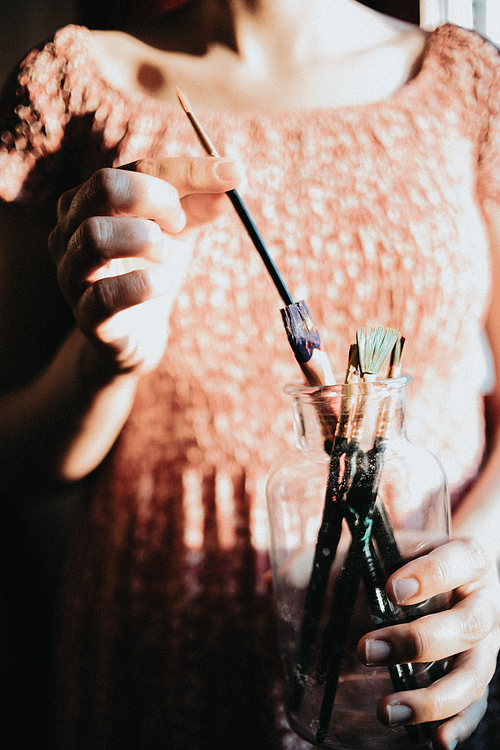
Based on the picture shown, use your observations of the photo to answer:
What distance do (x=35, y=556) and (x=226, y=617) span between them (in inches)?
16.8

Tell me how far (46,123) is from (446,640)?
403 millimetres

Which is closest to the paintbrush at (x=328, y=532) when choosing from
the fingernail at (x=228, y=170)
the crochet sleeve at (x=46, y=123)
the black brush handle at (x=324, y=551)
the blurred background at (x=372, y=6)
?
the black brush handle at (x=324, y=551)

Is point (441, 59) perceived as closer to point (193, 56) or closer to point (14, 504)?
point (193, 56)

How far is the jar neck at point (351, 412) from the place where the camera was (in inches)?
7.5

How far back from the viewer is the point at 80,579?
1.26 feet

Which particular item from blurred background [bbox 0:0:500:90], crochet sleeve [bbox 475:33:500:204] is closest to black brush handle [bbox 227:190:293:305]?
crochet sleeve [bbox 475:33:500:204]

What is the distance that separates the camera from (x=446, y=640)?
195 millimetres

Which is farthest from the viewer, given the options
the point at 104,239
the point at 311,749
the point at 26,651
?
the point at 26,651

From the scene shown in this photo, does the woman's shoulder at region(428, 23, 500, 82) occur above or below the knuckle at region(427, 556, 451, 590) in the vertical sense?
above

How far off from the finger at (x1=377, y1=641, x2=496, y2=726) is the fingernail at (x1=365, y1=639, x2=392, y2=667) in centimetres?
2

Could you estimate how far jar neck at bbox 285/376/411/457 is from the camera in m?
0.19

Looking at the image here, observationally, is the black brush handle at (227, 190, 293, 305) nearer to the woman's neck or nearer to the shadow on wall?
the woman's neck

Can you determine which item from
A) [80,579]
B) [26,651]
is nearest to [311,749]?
[80,579]

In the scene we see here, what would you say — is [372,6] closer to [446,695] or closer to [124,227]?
[124,227]
